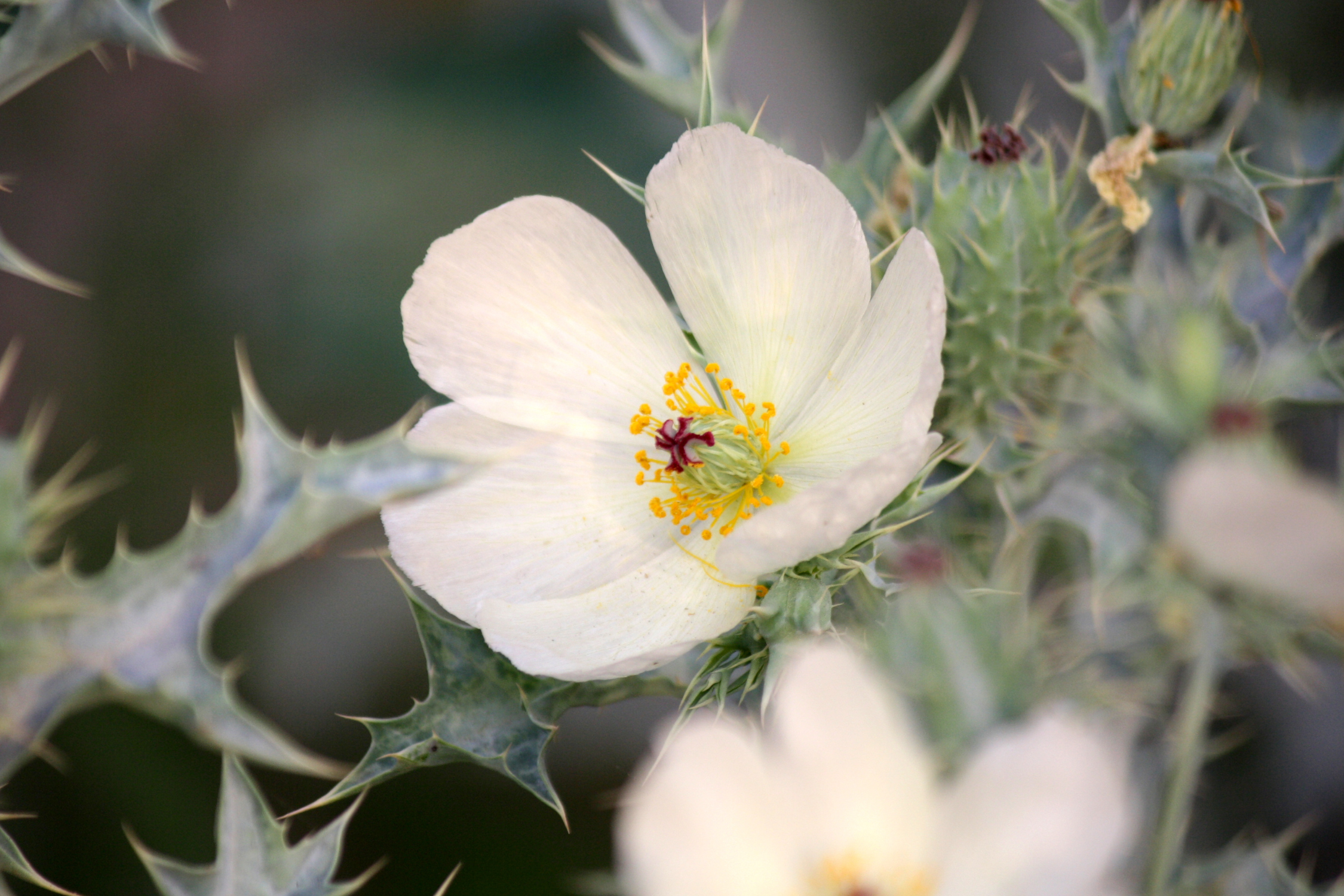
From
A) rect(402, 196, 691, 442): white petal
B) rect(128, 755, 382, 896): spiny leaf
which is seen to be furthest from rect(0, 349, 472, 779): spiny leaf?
rect(402, 196, 691, 442): white petal

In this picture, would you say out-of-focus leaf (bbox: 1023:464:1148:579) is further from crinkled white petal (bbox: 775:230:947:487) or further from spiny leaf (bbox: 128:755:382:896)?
spiny leaf (bbox: 128:755:382:896)

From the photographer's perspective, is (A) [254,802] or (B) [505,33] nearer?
(A) [254,802]

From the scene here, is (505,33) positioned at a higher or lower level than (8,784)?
higher

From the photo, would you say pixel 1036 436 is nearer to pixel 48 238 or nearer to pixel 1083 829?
pixel 1083 829

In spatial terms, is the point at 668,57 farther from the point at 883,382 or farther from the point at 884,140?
the point at 883,382

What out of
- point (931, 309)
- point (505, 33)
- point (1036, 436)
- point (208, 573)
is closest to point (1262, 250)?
point (1036, 436)

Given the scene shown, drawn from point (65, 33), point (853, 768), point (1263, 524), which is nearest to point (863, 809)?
point (853, 768)
